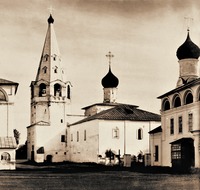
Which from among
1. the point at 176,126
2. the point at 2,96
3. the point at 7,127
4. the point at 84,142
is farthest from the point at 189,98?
the point at 84,142

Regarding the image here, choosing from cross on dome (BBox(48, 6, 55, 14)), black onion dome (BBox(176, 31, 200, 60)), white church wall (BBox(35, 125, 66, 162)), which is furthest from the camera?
white church wall (BBox(35, 125, 66, 162))

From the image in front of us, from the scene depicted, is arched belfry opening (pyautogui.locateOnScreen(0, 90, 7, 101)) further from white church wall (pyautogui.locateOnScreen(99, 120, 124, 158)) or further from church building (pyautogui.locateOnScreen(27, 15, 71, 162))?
white church wall (pyautogui.locateOnScreen(99, 120, 124, 158))

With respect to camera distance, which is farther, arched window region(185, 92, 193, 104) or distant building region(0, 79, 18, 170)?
arched window region(185, 92, 193, 104)

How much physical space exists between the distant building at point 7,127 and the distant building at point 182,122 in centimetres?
459

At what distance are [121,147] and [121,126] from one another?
941 millimetres

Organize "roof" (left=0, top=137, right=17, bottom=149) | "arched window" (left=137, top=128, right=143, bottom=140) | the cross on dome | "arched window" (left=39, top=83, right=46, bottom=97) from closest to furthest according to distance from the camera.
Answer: the cross on dome → "roof" (left=0, top=137, right=17, bottom=149) → "arched window" (left=39, top=83, right=46, bottom=97) → "arched window" (left=137, top=128, right=143, bottom=140)

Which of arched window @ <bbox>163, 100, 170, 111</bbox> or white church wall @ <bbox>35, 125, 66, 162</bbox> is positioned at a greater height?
arched window @ <bbox>163, 100, 170, 111</bbox>

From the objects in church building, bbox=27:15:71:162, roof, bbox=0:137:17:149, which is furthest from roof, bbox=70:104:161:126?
roof, bbox=0:137:17:149

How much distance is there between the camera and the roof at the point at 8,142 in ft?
53.6

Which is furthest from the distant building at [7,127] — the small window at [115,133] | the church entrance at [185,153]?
the small window at [115,133]

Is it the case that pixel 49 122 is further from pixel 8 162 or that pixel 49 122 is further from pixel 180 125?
pixel 180 125

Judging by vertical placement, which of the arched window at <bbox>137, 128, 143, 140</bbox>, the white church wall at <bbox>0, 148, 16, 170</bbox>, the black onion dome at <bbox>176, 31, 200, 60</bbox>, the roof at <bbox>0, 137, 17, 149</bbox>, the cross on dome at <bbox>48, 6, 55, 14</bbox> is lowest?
the white church wall at <bbox>0, 148, 16, 170</bbox>

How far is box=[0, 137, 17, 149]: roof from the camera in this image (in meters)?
16.3

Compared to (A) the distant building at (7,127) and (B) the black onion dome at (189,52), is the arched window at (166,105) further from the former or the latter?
(A) the distant building at (7,127)
